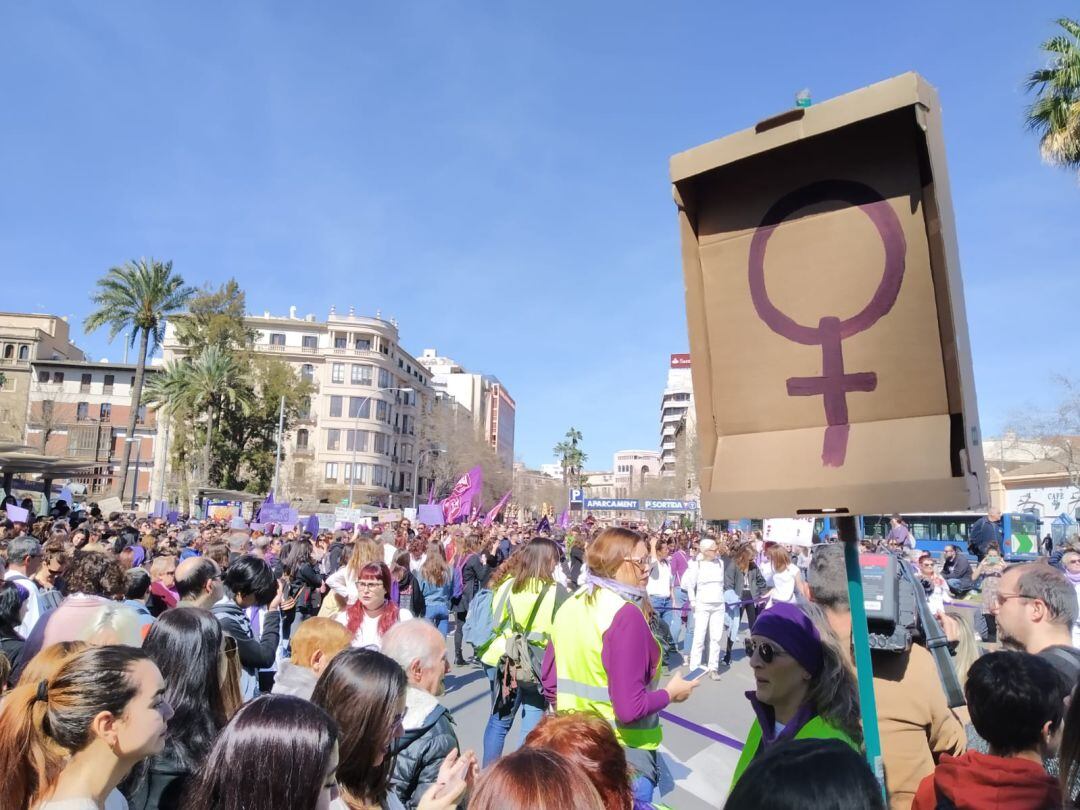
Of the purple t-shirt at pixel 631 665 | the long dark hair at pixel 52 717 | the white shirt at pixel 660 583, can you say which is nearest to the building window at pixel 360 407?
the white shirt at pixel 660 583

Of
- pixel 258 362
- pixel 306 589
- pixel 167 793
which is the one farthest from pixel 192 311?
pixel 167 793

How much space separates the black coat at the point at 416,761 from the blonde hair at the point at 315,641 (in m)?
1.01

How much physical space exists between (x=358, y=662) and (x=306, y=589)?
8.58 m

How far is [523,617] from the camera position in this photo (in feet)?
17.7

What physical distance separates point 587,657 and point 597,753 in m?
1.39

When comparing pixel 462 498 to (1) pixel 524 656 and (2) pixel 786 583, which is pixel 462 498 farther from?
(1) pixel 524 656

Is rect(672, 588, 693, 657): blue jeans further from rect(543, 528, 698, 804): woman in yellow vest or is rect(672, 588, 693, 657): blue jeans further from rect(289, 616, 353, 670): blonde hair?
rect(289, 616, 353, 670): blonde hair

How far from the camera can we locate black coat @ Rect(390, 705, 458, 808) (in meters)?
2.99

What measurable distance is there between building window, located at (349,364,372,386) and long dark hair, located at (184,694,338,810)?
73.3 meters

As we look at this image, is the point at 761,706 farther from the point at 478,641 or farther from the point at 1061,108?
the point at 1061,108

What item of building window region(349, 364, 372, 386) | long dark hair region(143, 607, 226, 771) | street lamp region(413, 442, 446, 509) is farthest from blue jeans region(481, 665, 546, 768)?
street lamp region(413, 442, 446, 509)

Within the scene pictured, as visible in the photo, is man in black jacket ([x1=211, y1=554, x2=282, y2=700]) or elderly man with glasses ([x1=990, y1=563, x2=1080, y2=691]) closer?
elderly man with glasses ([x1=990, y1=563, x2=1080, y2=691])

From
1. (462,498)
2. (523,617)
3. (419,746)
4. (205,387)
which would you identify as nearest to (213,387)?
(205,387)

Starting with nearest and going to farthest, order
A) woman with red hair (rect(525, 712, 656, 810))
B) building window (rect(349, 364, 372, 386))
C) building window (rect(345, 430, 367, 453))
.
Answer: woman with red hair (rect(525, 712, 656, 810)) < building window (rect(345, 430, 367, 453)) < building window (rect(349, 364, 372, 386))
